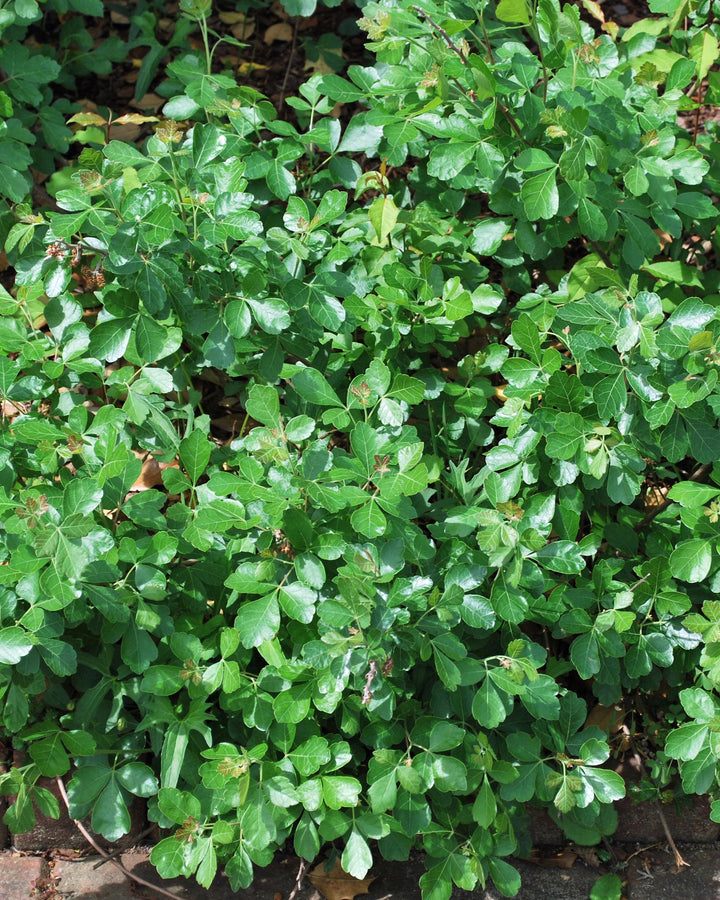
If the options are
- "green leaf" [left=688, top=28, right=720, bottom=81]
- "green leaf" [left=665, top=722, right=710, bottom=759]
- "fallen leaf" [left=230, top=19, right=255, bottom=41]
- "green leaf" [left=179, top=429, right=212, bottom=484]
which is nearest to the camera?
"green leaf" [left=665, top=722, right=710, bottom=759]

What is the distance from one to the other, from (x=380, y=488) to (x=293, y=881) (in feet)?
3.72

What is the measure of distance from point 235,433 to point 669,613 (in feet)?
4.65

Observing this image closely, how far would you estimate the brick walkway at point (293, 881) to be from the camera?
7.46 feet

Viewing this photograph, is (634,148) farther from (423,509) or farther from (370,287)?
(423,509)

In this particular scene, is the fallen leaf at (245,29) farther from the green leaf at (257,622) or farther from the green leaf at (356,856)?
the green leaf at (356,856)

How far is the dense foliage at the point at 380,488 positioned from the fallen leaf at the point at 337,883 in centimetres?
19

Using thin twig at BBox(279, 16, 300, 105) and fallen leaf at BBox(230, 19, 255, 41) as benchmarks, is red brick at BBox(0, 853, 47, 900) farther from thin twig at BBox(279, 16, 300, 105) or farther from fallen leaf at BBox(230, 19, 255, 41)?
fallen leaf at BBox(230, 19, 255, 41)

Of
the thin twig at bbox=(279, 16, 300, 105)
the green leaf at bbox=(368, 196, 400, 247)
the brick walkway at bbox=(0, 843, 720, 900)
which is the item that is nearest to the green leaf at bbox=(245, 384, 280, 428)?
the green leaf at bbox=(368, 196, 400, 247)

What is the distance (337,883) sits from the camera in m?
2.28

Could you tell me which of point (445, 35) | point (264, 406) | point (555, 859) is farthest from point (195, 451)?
point (555, 859)

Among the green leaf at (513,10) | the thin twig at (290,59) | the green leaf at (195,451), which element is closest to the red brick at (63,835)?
the green leaf at (195,451)

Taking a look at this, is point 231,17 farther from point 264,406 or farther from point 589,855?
point 589,855

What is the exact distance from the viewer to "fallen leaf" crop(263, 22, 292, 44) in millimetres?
3508

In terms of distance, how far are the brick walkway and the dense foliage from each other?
15 cm
